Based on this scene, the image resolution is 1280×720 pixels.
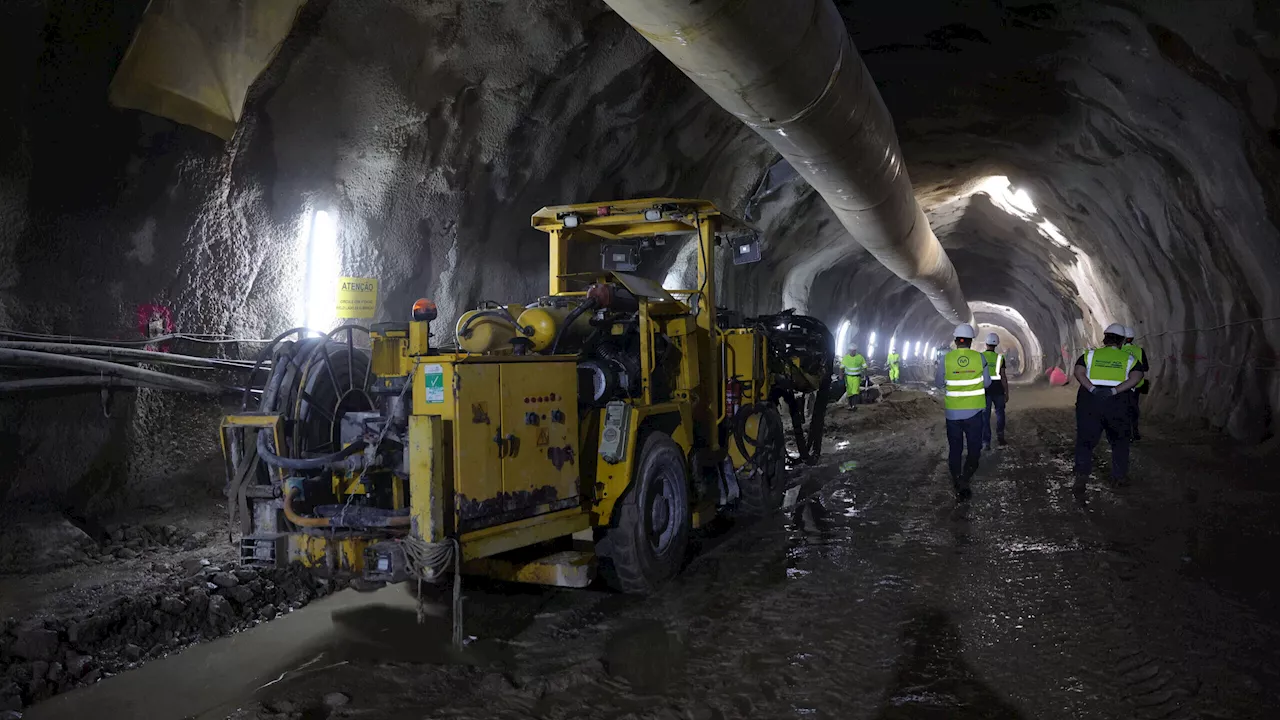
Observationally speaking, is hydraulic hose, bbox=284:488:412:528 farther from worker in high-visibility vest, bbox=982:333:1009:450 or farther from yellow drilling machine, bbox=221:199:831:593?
worker in high-visibility vest, bbox=982:333:1009:450

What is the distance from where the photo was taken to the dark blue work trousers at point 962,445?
7910 mm

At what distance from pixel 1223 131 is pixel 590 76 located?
21.4 ft

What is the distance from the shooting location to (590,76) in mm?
9586

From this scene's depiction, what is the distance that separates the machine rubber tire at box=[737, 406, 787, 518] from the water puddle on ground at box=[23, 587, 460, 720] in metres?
3.40

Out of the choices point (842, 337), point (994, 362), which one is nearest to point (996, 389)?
point (994, 362)

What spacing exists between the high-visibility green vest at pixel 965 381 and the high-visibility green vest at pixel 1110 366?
1287mm

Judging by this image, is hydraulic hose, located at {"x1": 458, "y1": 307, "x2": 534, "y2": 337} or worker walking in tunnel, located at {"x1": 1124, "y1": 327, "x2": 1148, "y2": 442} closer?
hydraulic hose, located at {"x1": 458, "y1": 307, "x2": 534, "y2": 337}

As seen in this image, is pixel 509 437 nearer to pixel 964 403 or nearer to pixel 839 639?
pixel 839 639

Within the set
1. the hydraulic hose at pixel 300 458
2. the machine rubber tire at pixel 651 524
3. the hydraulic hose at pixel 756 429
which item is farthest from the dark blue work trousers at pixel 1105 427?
the hydraulic hose at pixel 300 458

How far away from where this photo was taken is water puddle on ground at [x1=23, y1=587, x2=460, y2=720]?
3375 mm

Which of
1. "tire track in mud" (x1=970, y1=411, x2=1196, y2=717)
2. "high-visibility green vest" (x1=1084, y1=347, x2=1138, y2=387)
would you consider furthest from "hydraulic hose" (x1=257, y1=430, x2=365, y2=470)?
"high-visibility green vest" (x1=1084, y1=347, x2=1138, y2=387)

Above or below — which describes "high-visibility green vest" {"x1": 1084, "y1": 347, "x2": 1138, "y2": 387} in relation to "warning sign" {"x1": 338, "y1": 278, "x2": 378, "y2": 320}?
below

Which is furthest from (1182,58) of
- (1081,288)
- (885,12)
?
(1081,288)

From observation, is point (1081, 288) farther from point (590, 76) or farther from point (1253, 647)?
point (1253, 647)
